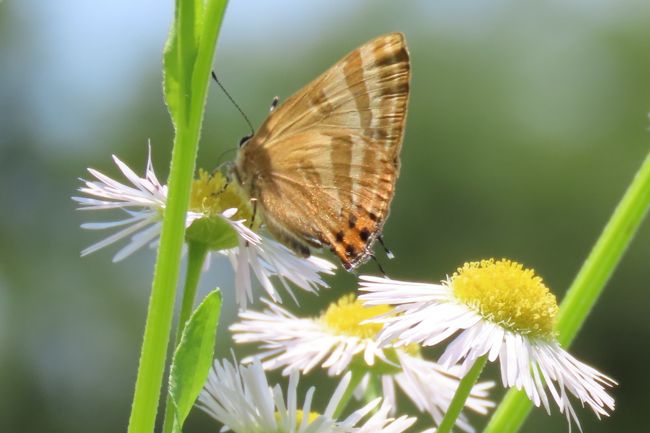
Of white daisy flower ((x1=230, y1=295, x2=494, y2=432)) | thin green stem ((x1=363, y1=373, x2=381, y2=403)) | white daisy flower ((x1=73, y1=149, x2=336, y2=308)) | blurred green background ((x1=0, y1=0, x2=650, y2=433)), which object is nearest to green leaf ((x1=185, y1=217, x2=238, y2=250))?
white daisy flower ((x1=73, y1=149, x2=336, y2=308))

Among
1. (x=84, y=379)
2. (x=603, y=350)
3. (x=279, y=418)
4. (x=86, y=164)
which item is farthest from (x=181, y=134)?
(x=86, y=164)

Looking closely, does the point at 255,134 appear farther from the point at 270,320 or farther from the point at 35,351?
the point at 35,351

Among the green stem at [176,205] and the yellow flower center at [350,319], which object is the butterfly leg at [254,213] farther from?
the green stem at [176,205]

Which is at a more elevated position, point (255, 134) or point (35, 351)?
point (255, 134)

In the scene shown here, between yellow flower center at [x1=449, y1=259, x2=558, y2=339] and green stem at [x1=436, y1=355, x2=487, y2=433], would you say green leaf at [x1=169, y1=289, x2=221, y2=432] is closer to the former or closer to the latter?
green stem at [x1=436, y1=355, x2=487, y2=433]

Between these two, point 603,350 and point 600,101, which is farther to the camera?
point 600,101

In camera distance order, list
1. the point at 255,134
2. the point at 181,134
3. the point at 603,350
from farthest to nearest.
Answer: the point at 603,350 < the point at 255,134 < the point at 181,134
